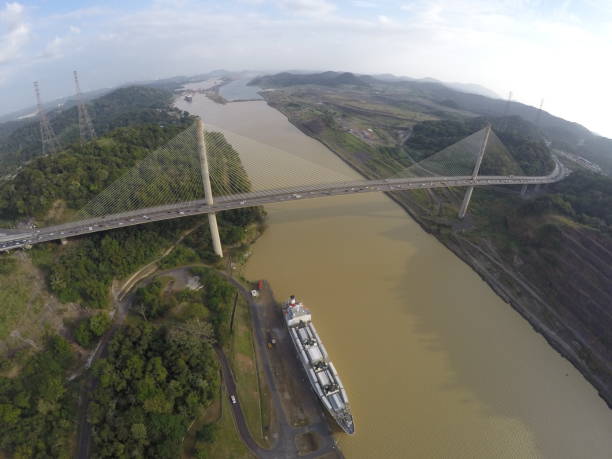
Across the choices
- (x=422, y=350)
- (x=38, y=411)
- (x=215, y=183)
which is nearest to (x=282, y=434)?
(x=422, y=350)

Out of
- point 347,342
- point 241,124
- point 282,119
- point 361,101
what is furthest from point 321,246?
point 361,101

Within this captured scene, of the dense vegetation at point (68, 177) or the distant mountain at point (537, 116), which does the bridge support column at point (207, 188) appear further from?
the distant mountain at point (537, 116)

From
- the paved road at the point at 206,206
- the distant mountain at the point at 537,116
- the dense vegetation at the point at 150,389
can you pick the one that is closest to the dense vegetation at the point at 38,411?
the dense vegetation at the point at 150,389

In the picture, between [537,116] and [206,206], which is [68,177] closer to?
[206,206]

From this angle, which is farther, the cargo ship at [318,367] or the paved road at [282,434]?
the cargo ship at [318,367]

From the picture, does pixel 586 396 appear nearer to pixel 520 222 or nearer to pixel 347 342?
pixel 347 342
